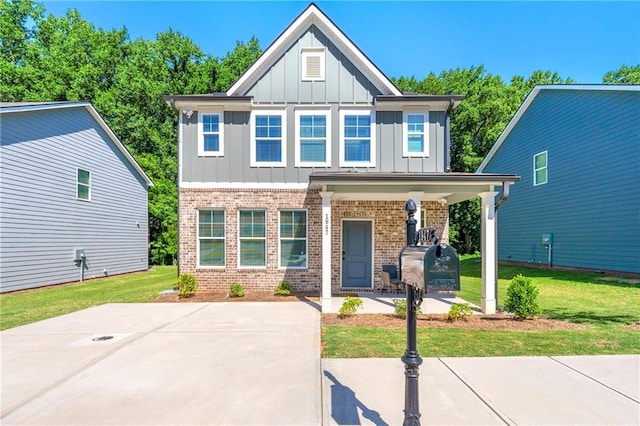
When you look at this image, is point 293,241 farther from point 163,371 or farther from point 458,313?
point 163,371

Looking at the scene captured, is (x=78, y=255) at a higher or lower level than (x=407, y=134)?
lower

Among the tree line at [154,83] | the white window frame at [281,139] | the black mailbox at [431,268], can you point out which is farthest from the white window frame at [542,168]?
the black mailbox at [431,268]

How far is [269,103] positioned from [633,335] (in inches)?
413

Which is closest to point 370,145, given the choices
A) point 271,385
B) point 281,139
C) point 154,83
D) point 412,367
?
point 281,139

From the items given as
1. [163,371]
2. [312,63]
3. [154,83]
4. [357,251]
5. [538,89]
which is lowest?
[163,371]

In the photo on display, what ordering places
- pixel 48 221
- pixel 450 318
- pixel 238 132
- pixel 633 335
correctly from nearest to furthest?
pixel 633 335, pixel 450 318, pixel 238 132, pixel 48 221

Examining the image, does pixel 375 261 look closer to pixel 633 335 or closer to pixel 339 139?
pixel 339 139

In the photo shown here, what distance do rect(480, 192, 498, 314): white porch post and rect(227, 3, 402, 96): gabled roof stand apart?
15.7 ft

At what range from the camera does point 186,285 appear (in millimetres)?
9711

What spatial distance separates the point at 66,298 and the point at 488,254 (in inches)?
475

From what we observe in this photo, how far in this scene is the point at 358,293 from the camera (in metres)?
10.2

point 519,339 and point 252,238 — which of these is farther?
point 252,238

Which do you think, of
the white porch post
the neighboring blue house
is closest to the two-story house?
the white porch post

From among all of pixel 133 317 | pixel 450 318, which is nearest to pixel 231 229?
pixel 133 317
